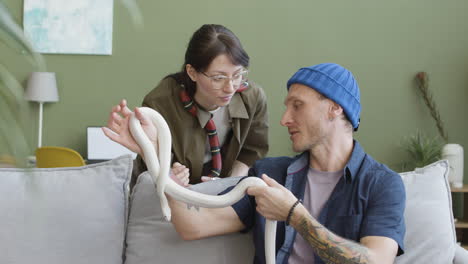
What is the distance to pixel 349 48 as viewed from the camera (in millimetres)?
4664

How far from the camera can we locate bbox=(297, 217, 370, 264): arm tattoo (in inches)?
54.8

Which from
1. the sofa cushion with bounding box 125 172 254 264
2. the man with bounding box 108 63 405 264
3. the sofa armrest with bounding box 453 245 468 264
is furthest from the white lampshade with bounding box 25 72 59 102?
the sofa armrest with bounding box 453 245 468 264

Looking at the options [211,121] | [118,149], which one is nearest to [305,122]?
[211,121]

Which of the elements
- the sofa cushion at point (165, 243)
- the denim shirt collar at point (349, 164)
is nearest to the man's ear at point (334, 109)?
the denim shirt collar at point (349, 164)

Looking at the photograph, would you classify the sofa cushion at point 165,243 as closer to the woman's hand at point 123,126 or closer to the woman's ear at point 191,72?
the woman's hand at point 123,126

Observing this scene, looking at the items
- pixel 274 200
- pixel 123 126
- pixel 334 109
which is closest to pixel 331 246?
pixel 274 200

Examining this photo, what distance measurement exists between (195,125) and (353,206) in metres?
0.85

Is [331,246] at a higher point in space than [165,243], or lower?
higher

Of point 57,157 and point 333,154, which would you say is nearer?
point 333,154

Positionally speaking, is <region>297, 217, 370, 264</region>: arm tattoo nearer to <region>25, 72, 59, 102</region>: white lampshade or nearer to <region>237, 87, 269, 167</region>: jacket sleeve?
<region>237, 87, 269, 167</region>: jacket sleeve

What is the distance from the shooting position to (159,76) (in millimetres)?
4637

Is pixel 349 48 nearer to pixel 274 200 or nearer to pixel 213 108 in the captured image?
pixel 213 108

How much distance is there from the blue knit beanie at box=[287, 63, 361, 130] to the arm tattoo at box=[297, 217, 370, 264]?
0.44m

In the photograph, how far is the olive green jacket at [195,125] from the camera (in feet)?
7.18
